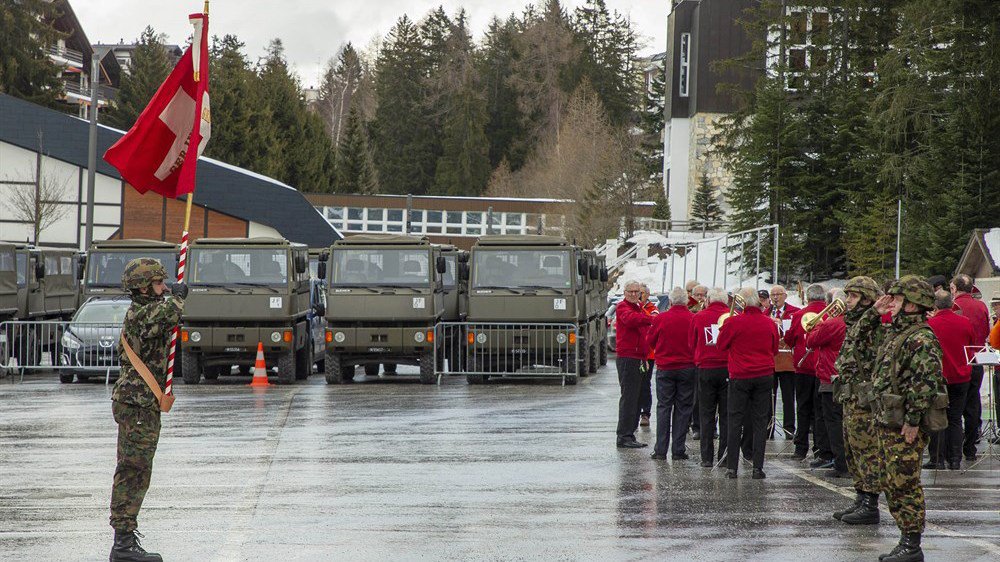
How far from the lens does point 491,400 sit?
2139 cm

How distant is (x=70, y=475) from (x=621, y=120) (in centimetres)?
8824

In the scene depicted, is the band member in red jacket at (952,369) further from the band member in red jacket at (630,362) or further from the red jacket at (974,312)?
the band member in red jacket at (630,362)

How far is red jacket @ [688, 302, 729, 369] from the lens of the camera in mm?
13555

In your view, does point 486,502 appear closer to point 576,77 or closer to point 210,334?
point 210,334

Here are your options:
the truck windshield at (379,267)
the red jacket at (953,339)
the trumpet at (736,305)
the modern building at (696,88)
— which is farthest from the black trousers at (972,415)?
the modern building at (696,88)

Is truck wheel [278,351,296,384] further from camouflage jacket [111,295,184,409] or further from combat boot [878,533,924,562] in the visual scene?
combat boot [878,533,924,562]

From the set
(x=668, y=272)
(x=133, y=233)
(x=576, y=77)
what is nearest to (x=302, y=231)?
(x=133, y=233)

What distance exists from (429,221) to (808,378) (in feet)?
216

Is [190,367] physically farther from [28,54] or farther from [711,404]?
[28,54]

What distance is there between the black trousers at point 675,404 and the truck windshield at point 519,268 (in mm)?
Answer: 10257

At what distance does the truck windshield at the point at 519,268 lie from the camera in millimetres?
24734

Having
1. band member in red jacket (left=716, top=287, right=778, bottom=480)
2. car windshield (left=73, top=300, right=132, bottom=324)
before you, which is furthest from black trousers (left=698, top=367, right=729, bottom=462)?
car windshield (left=73, top=300, right=132, bottom=324)

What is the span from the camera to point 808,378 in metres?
13.8

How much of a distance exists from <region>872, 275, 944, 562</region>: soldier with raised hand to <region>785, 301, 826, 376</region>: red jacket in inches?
161
